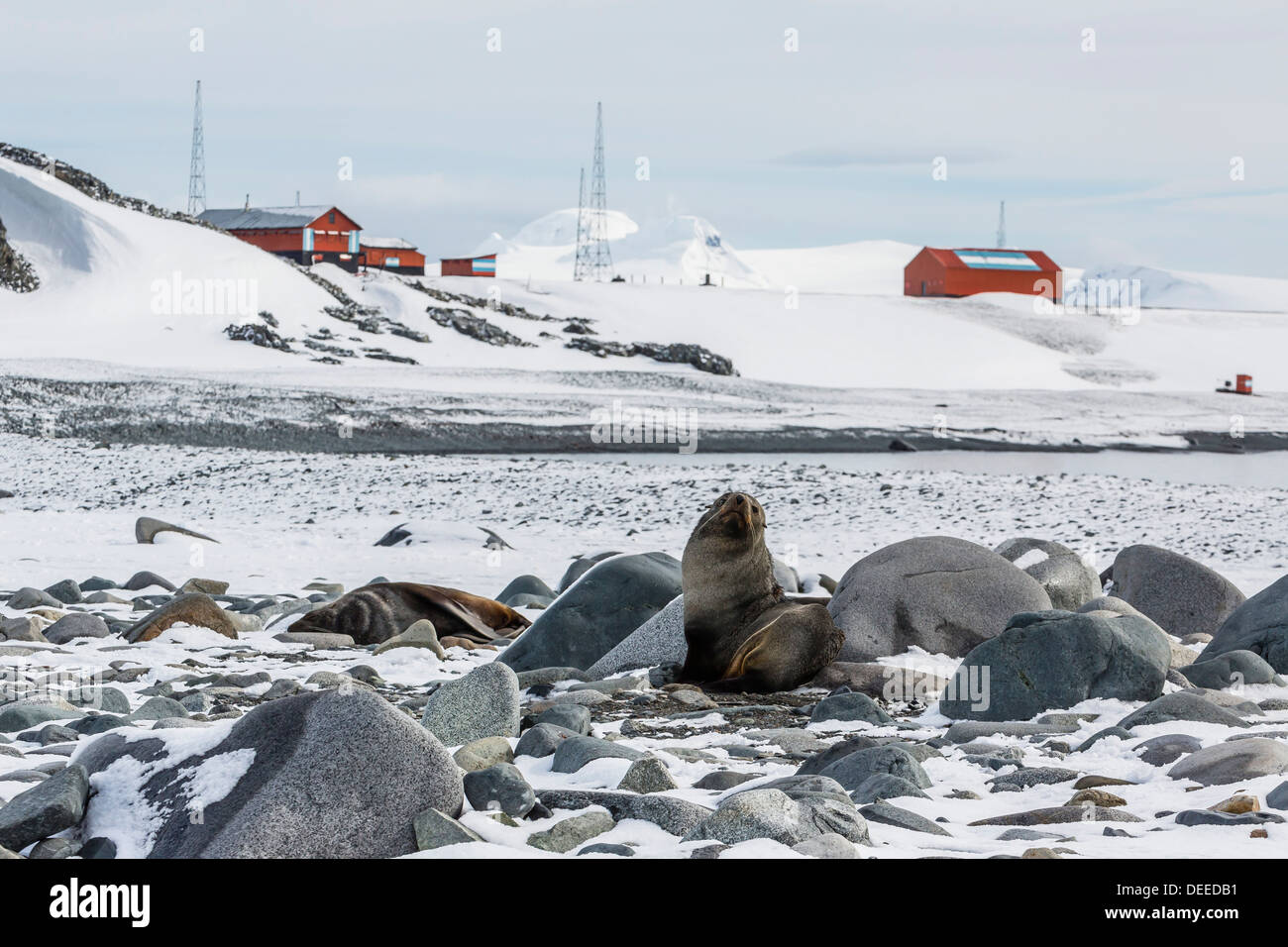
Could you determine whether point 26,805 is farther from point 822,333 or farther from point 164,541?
point 822,333

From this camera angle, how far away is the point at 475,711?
19.6ft

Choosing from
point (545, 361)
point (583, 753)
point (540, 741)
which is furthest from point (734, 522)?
point (545, 361)

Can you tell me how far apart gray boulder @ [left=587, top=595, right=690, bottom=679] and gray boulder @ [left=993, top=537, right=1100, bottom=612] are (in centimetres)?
267

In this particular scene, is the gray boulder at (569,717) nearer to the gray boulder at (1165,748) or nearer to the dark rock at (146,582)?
the gray boulder at (1165,748)

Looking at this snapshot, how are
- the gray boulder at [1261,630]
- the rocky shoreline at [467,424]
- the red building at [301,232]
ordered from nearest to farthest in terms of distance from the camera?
1. the gray boulder at [1261,630]
2. the rocky shoreline at [467,424]
3. the red building at [301,232]

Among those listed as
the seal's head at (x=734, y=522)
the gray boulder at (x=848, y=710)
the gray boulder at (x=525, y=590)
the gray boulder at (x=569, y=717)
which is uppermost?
the seal's head at (x=734, y=522)

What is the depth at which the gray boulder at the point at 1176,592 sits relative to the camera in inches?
396

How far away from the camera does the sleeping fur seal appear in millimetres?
9555

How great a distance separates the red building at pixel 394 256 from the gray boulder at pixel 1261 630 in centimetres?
7808

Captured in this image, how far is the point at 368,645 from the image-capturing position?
30.5ft

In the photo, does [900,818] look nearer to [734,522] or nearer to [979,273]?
[734,522]

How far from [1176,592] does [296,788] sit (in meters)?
8.09

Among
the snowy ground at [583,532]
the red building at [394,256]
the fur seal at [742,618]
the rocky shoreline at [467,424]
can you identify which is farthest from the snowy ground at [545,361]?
the fur seal at [742,618]
